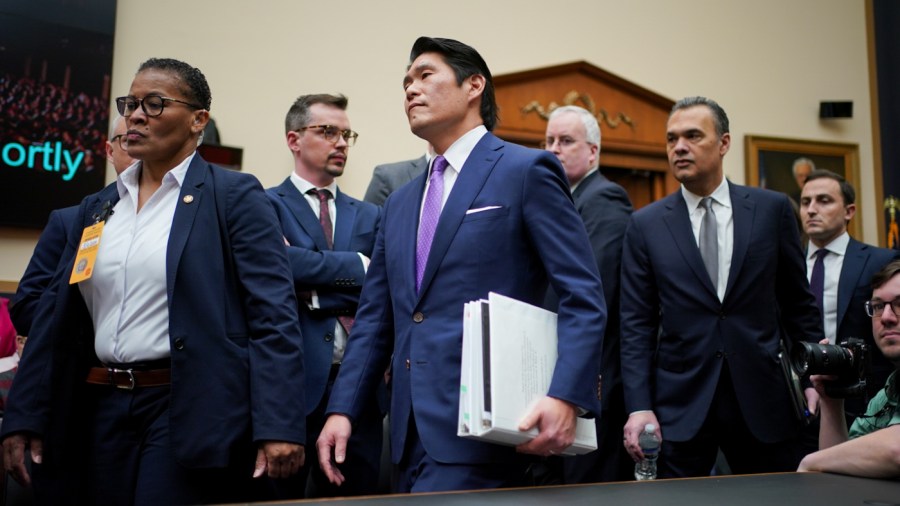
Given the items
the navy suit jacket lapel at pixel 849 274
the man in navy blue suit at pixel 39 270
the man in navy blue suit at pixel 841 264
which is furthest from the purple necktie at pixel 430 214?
the navy suit jacket lapel at pixel 849 274

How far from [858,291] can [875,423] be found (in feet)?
5.31

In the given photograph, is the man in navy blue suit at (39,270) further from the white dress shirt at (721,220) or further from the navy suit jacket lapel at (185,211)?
the white dress shirt at (721,220)

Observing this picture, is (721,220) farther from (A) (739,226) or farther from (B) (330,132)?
(B) (330,132)

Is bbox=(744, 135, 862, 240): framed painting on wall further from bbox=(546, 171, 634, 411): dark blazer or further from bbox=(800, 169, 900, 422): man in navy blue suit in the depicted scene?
bbox=(546, 171, 634, 411): dark blazer

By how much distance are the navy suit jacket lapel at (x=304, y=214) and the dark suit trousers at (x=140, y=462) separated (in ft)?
3.22

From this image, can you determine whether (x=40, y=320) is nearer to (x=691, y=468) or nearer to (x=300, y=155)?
(x=300, y=155)

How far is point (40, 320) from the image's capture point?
2.33 meters

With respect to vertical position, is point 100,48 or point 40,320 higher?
point 100,48

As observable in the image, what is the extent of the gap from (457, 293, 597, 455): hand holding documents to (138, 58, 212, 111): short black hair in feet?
3.47

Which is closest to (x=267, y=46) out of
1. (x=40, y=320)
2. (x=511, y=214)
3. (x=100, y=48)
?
(x=100, y=48)

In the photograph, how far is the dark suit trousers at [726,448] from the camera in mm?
2887

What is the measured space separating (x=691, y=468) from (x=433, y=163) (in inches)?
55.6

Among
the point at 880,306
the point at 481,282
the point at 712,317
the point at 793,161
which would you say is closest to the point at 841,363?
the point at 880,306

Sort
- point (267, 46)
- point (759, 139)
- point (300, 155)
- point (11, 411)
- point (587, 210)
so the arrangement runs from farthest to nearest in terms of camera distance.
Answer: point (759, 139) → point (267, 46) → point (587, 210) → point (300, 155) → point (11, 411)
